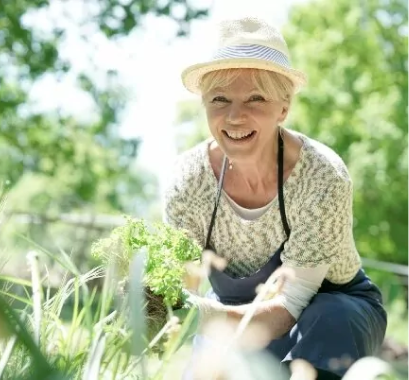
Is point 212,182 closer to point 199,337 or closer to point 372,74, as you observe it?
point 199,337

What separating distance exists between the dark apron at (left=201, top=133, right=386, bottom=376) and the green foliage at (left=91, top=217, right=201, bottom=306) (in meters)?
0.56

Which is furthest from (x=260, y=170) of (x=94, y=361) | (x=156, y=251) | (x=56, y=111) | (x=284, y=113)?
(x=56, y=111)

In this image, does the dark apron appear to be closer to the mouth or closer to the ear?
the ear

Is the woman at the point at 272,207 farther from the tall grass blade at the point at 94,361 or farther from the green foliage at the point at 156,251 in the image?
the tall grass blade at the point at 94,361

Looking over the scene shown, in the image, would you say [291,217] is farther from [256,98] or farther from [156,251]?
[156,251]

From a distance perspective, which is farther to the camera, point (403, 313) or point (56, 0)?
point (403, 313)

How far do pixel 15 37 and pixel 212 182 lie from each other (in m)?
5.91

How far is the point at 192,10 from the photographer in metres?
7.29

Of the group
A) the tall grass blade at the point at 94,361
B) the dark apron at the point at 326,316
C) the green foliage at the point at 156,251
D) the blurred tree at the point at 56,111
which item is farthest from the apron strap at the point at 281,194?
the blurred tree at the point at 56,111

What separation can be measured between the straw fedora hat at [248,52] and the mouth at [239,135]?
19 centimetres

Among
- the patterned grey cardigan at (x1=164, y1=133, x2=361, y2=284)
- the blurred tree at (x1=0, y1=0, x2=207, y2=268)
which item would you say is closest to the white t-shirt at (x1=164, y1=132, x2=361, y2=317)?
the patterned grey cardigan at (x1=164, y1=133, x2=361, y2=284)

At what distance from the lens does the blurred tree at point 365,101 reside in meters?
15.3

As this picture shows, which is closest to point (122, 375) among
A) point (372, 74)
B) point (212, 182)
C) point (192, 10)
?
point (212, 182)

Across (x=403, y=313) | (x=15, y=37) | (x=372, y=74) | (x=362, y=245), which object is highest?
(x=15, y=37)
